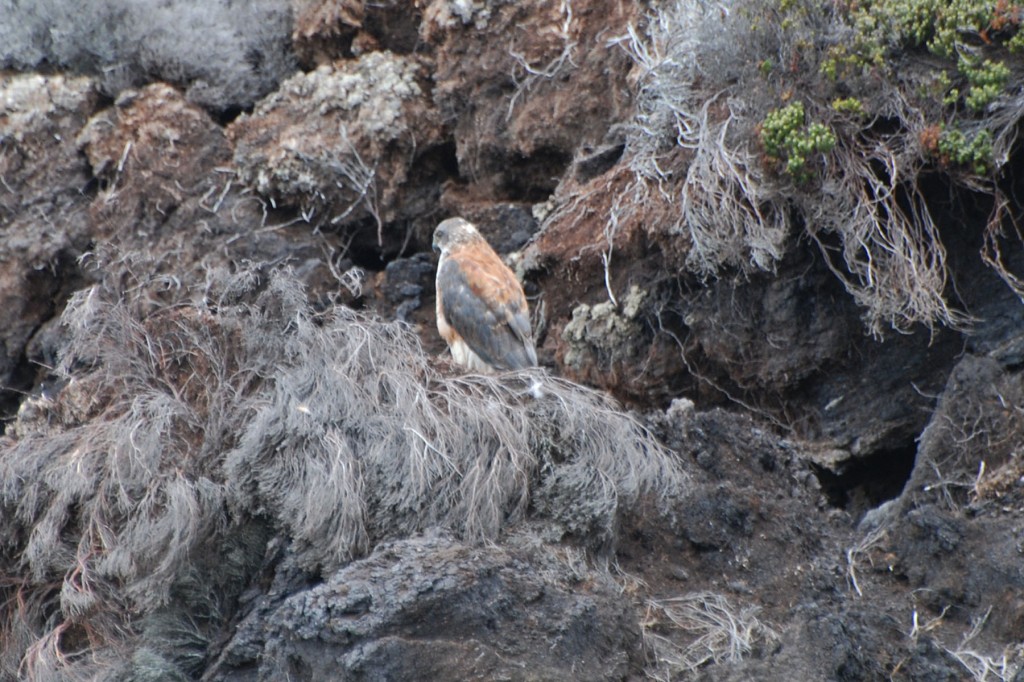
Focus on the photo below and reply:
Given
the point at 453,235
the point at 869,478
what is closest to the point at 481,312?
the point at 453,235

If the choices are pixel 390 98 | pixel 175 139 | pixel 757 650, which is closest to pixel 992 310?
pixel 757 650

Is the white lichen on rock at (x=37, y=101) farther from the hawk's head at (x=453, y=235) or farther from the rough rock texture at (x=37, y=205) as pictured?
the hawk's head at (x=453, y=235)

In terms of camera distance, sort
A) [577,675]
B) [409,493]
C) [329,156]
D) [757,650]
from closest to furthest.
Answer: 1. [577,675]
2. [757,650]
3. [409,493]
4. [329,156]

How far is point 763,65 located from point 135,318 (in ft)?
11.3

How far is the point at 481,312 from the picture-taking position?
21.6 feet

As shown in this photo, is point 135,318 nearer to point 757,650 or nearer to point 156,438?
point 156,438

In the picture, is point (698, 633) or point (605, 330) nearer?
point (698, 633)

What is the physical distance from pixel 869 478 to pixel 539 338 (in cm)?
195

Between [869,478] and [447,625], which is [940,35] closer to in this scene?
[869,478]

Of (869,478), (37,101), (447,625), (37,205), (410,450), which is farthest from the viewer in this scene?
(37,101)

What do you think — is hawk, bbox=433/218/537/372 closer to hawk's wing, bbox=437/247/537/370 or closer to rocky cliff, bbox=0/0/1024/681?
hawk's wing, bbox=437/247/537/370

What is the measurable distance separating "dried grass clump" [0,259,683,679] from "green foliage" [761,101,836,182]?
1.65 meters

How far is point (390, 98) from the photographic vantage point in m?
7.79

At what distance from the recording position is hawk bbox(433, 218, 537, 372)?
258 inches
